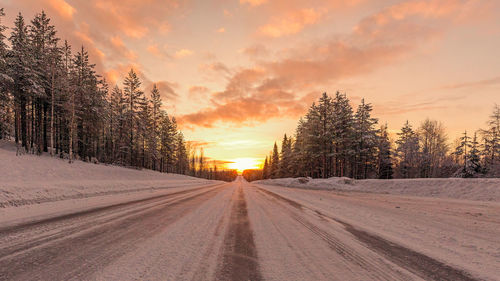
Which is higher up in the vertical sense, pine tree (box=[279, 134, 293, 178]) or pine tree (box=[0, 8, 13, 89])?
pine tree (box=[0, 8, 13, 89])

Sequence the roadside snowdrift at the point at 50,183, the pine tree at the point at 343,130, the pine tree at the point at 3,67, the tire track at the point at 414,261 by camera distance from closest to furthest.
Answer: the tire track at the point at 414,261 < the roadside snowdrift at the point at 50,183 < the pine tree at the point at 3,67 < the pine tree at the point at 343,130

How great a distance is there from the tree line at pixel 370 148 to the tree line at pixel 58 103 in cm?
3266

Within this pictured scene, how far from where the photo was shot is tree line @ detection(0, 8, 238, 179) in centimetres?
2562

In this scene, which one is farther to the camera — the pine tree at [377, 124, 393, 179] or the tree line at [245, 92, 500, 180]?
the pine tree at [377, 124, 393, 179]

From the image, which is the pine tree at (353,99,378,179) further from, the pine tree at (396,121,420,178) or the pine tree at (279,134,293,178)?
the pine tree at (279,134,293,178)

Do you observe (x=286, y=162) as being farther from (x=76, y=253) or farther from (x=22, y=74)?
(x=76, y=253)

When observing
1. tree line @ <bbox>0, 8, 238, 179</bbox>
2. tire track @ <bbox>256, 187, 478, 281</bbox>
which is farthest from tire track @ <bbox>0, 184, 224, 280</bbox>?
tree line @ <bbox>0, 8, 238, 179</bbox>

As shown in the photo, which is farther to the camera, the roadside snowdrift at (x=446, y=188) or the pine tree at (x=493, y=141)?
the pine tree at (x=493, y=141)

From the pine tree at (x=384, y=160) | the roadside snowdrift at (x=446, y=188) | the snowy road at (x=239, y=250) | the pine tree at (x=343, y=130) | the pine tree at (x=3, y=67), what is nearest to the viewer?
the snowy road at (x=239, y=250)

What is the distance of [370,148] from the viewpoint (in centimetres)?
3909

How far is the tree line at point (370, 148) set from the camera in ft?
120

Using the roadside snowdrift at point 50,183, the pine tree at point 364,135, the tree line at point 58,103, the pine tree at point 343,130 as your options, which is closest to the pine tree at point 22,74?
the tree line at point 58,103

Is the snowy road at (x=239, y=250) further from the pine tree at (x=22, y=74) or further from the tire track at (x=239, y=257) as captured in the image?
the pine tree at (x=22, y=74)

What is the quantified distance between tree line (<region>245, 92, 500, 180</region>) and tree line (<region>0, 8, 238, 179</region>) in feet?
107
